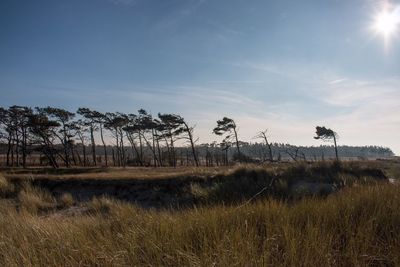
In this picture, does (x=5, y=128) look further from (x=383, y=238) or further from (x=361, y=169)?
(x=383, y=238)

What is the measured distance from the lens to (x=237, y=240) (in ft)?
11.0

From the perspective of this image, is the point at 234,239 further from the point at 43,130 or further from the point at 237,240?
the point at 43,130

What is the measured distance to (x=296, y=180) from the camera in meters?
17.8

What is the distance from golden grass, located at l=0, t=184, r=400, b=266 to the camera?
314 cm

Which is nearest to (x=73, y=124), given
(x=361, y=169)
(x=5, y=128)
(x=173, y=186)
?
(x=5, y=128)

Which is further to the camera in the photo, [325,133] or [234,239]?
[325,133]

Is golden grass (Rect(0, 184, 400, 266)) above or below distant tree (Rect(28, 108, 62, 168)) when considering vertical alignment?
below

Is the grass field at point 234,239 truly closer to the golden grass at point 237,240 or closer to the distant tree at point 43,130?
the golden grass at point 237,240

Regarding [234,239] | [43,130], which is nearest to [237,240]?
[234,239]

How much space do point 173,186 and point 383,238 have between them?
16.9 meters

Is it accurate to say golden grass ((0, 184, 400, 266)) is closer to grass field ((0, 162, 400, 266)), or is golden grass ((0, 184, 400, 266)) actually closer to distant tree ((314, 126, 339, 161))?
grass field ((0, 162, 400, 266))

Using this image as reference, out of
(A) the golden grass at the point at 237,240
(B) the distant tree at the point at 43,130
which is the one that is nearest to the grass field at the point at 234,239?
(A) the golden grass at the point at 237,240

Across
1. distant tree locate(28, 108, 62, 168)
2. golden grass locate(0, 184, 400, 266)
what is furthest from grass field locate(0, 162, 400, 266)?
distant tree locate(28, 108, 62, 168)

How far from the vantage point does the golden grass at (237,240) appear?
10.3 feet
